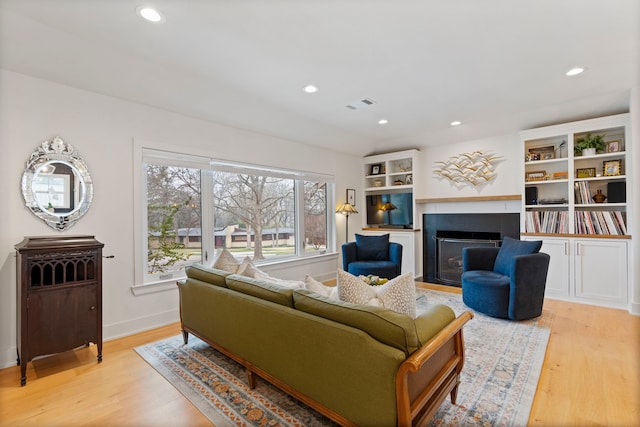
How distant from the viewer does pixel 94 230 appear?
2.88 meters

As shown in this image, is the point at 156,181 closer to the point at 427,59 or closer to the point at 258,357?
the point at 258,357

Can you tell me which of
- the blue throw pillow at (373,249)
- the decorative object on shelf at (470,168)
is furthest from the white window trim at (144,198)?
the decorative object on shelf at (470,168)

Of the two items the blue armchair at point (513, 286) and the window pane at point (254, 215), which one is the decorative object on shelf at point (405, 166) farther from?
the blue armchair at point (513, 286)

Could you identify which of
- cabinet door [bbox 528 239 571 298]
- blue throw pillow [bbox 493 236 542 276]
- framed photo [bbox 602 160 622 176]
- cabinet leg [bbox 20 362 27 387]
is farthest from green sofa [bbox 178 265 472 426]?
framed photo [bbox 602 160 622 176]

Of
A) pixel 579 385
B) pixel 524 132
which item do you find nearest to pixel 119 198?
pixel 579 385

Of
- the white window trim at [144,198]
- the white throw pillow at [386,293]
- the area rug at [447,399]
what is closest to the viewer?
the white throw pillow at [386,293]

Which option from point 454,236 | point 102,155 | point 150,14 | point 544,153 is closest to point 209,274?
point 102,155

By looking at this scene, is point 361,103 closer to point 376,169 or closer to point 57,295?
point 376,169

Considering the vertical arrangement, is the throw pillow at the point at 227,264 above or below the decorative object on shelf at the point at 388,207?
below

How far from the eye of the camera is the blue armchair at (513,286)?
3.26m

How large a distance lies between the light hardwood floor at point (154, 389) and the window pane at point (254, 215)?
168 cm

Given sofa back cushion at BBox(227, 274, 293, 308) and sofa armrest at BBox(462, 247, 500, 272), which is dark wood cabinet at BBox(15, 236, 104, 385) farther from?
sofa armrest at BBox(462, 247, 500, 272)

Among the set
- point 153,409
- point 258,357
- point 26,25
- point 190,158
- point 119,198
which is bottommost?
point 153,409

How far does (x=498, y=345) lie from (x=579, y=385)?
0.67 meters
